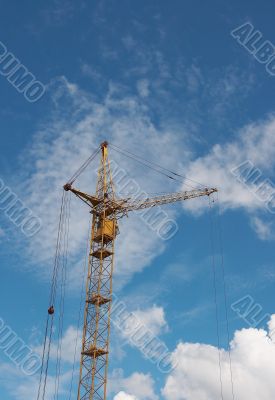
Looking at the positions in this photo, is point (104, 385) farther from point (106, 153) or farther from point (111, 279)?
point (106, 153)

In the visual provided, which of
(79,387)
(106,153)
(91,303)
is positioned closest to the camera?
(79,387)

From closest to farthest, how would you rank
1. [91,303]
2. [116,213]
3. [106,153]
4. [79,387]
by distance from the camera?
[79,387]
[91,303]
[116,213]
[106,153]

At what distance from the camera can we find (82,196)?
223 feet

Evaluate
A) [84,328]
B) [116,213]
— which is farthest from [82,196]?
[84,328]

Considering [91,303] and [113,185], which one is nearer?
[91,303]

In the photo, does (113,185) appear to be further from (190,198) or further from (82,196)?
(190,198)

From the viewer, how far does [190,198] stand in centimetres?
7619

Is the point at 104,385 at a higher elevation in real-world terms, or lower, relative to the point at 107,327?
lower

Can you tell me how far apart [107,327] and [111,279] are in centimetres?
541

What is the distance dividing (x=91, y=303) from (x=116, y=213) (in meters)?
11.2

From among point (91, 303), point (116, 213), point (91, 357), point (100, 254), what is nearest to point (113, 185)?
point (116, 213)

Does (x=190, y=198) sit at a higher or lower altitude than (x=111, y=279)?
higher

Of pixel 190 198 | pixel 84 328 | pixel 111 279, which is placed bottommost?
pixel 84 328

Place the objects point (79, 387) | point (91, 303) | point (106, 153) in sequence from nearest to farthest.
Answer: point (79, 387) < point (91, 303) < point (106, 153)
